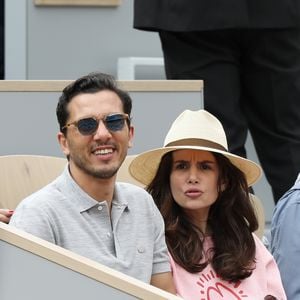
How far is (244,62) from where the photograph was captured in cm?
463

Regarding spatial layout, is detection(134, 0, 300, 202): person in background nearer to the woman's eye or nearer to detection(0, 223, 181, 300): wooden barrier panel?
the woman's eye

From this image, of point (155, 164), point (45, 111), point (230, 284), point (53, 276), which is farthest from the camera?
point (45, 111)

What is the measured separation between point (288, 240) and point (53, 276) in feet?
4.10

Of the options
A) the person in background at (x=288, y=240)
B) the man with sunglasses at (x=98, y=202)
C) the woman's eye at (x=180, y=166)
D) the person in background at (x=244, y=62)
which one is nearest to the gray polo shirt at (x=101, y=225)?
the man with sunglasses at (x=98, y=202)

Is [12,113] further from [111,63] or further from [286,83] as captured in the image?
[111,63]

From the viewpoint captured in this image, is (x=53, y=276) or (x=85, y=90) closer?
A: (x=53, y=276)

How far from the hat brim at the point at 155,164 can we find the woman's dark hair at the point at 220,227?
1.0 inches

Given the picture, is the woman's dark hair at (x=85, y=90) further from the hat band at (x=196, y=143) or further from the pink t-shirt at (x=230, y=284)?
the pink t-shirt at (x=230, y=284)

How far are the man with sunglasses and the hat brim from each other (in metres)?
0.29

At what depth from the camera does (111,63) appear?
678cm

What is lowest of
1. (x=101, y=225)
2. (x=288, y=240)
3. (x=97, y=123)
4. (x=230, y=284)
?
(x=230, y=284)

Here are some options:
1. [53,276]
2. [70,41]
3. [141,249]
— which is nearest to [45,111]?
[141,249]

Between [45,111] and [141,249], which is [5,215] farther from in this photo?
[45,111]

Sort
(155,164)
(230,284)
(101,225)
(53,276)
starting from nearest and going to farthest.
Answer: (53,276), (101,225), (230,284), (155,164)
